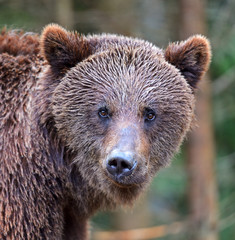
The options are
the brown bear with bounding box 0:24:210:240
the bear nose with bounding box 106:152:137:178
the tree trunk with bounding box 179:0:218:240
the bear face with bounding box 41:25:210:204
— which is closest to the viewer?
the bear nose with bounding box 106:152:137:178

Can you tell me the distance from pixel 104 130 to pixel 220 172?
8.63 m

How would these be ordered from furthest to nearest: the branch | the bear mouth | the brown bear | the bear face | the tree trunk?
the tree trunk < the branch < the bear face < the brown bear < the bear mouth

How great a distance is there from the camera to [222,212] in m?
12.0

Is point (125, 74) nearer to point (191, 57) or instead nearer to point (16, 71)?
point (191, 57)

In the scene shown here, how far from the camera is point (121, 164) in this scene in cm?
405

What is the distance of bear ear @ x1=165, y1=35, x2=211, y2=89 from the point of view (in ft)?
16.1

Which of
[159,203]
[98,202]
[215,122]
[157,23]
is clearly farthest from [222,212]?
[98,202]

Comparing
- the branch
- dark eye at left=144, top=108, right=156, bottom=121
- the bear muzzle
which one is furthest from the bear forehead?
the branch

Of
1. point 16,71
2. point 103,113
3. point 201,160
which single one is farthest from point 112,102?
point 201,160

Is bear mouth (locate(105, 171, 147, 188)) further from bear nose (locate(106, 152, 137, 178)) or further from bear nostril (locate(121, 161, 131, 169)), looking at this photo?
bear nostril (locate(121, 161, 131, 169))

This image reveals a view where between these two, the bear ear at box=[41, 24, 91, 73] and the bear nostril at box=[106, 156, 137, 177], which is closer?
the bear nostril at box=[106, 156, 137, 177]

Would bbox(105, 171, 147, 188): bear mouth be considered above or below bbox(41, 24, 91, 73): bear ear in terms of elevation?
below

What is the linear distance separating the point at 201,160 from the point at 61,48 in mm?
5794

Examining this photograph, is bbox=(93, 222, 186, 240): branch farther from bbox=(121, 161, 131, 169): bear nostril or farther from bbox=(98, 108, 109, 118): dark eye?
bbox=(121, 161, 131, 169): bear nostril
